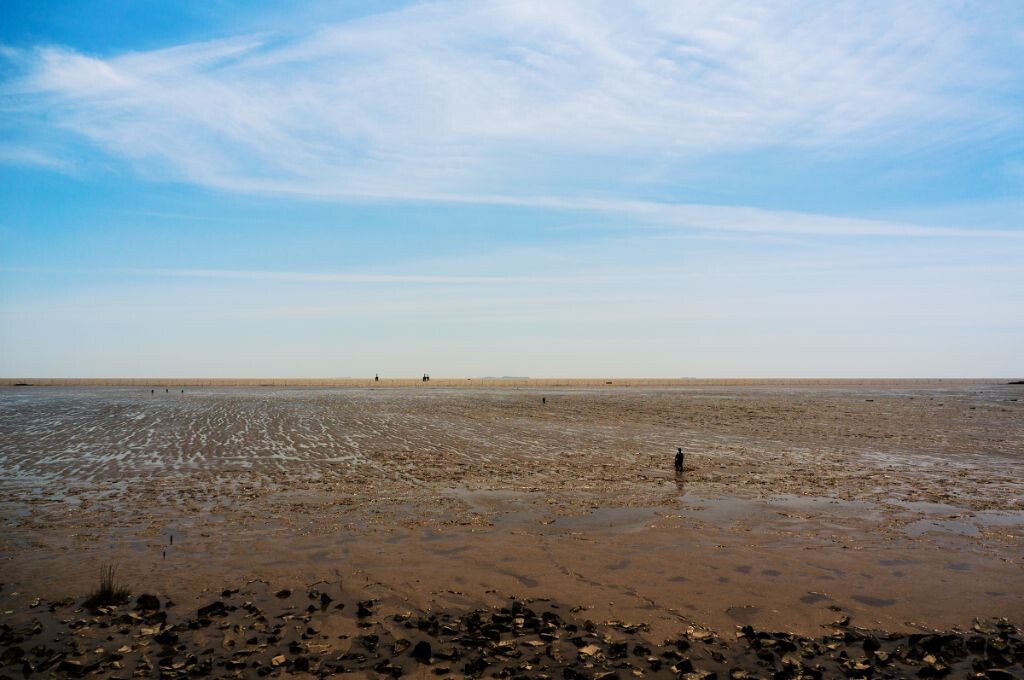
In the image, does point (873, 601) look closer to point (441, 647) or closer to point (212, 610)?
point (441, 647)

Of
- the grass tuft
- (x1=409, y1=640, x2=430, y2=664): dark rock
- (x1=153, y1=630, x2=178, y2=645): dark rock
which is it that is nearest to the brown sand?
the grass tuft

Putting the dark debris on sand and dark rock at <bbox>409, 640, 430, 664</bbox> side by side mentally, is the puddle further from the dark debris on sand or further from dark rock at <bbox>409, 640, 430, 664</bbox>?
dark rock at <bbox>409, 640, 430, 664</bbox>

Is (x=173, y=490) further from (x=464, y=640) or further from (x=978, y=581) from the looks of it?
(x=978, y=581)

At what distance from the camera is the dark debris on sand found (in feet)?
23.3

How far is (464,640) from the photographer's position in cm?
789

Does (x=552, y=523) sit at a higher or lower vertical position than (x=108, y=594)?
lower

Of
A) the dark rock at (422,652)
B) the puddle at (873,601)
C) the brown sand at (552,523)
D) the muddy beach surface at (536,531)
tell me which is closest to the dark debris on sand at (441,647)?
the dark rock at (422,652)

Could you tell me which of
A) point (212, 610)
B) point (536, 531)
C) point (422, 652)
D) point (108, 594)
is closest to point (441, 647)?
point (422, 652)

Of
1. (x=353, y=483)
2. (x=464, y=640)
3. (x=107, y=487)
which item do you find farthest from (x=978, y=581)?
(x=107, y=487)

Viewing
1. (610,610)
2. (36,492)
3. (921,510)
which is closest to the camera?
(610,610)

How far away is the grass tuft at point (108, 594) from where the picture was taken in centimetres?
888

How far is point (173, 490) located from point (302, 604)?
10382 mm

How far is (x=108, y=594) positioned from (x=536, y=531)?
7.51 m

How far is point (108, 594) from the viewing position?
8.96 m
